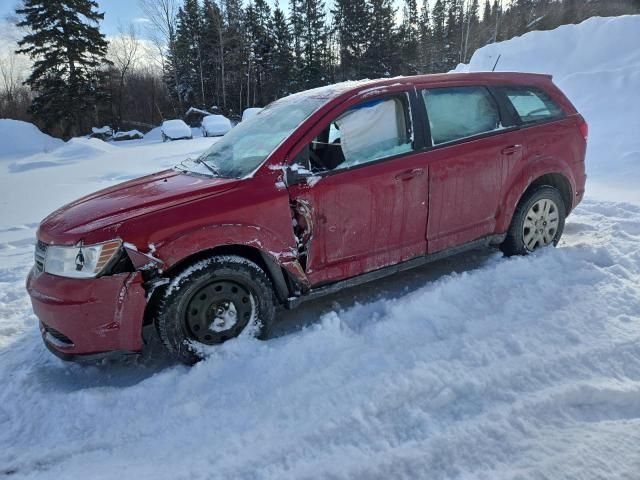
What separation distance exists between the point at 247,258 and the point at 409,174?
1351 mm

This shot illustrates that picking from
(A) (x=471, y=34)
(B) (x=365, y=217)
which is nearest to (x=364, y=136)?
(B) (x=365, y=217)

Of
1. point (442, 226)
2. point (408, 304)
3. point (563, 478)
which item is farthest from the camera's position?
point (442, 226)

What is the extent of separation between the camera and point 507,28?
132ft

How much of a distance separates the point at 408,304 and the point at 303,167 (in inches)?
50.0

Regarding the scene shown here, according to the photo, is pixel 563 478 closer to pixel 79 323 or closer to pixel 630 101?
pixel 79 323

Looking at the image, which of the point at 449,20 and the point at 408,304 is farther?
the point at 449,20

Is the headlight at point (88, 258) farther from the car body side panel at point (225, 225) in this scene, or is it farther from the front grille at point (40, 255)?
the front grille at point (40, 255)

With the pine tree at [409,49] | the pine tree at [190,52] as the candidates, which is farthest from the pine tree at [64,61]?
the pine tree at [409,49]

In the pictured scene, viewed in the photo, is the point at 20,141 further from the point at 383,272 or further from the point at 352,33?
the point at 352,33

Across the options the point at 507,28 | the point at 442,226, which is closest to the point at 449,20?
the point at 507,28

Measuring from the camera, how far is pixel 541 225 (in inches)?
163

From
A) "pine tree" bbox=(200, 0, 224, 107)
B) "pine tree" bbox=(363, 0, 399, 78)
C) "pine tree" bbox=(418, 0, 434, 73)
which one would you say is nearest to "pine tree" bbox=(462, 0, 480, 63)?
"pine tree" bbox=(418, 0, 434, 73)

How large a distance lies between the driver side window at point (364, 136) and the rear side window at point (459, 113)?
255 millimetres

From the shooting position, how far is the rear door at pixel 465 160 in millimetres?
3523
